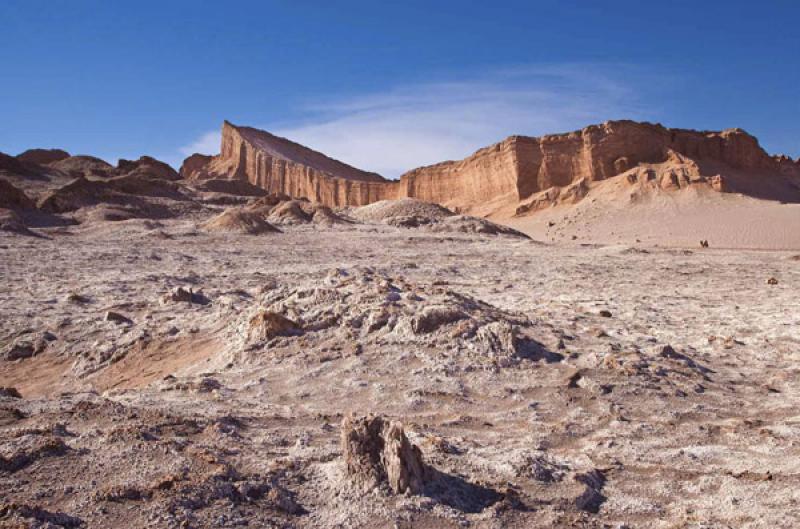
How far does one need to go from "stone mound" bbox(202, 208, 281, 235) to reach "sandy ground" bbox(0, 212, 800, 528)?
9.87 metres

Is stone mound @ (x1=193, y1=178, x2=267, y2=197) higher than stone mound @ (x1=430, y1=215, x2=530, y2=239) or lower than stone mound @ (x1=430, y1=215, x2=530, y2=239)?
higher

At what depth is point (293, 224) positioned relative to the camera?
2373 centimetres

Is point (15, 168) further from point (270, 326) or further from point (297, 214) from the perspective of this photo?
point (270, 326)

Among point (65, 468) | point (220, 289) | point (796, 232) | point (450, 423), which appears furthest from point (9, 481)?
point (796, 232)

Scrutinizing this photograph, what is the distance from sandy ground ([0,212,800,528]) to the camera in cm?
289

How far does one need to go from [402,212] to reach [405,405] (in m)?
25.0

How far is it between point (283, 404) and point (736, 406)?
10.7ft

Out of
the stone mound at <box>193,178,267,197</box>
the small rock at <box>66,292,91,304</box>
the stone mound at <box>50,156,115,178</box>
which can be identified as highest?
the stone mound at <box>50,156,115,178</box>

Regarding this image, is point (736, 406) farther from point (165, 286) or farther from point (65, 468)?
point (165, 286)

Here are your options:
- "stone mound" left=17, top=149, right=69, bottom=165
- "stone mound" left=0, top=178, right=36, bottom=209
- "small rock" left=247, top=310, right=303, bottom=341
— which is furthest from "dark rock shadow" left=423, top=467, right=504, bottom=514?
"stone mound" left=17, top=149, right=69, bottom=165

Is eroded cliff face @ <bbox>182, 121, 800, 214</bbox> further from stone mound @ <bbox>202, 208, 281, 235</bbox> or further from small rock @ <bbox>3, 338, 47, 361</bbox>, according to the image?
small rock @ <bbox>3, 338, 47, 361</bbox>

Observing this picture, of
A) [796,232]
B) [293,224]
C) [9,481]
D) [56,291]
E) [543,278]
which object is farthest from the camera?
[796,232]

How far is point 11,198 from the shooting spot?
74.2ft

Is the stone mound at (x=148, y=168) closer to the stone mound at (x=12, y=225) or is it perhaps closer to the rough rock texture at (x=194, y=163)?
the stone mound at (x=12, y=225)
